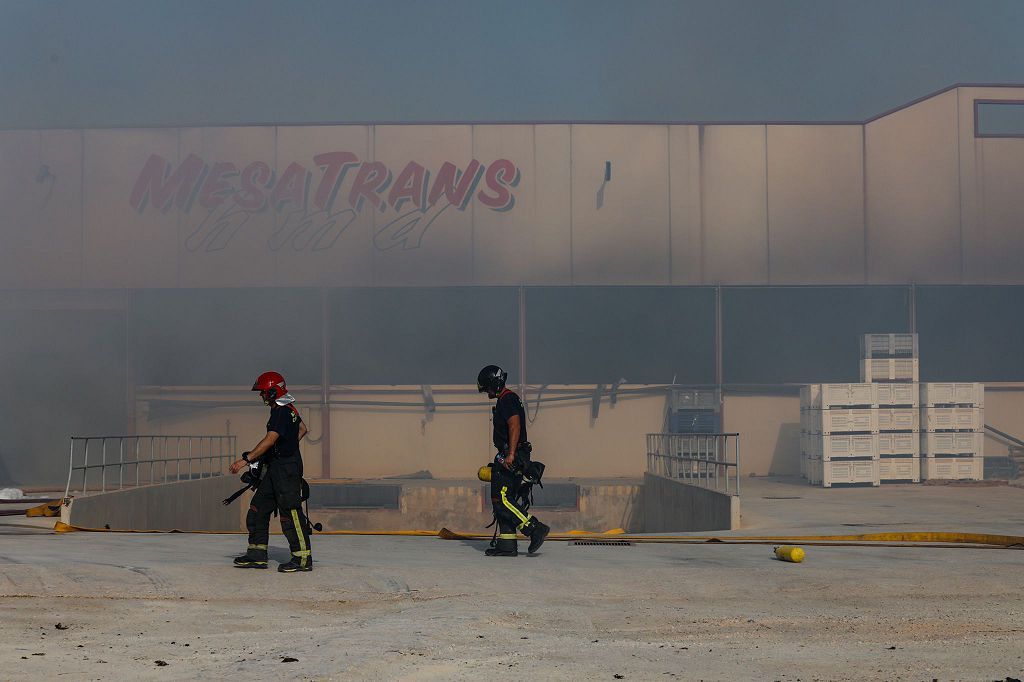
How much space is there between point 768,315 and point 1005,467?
20.3 ft

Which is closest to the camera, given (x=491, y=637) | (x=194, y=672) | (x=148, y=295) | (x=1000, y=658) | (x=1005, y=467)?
(x=194, y=672)

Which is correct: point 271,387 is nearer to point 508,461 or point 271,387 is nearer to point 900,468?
point 508,461

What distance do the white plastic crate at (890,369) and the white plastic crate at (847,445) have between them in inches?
56.4

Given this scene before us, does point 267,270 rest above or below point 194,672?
above

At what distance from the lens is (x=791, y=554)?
368 inches

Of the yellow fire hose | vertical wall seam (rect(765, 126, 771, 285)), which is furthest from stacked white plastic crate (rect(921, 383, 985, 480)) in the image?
the yellow fire hose

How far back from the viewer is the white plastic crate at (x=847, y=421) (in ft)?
73.3

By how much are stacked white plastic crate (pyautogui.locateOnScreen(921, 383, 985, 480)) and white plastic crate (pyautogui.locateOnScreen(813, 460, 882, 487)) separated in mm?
1301

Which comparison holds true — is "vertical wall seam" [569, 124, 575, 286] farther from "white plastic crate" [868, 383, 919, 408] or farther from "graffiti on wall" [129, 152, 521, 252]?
"white plastic crate" [868, 383, 919, 408]

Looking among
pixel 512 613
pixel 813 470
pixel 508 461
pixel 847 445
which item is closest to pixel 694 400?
pixel 813 470

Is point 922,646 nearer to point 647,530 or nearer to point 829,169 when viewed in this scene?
point 647,530

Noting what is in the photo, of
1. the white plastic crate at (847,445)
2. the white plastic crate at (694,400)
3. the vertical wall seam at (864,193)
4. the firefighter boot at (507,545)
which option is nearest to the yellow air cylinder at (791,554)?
the firefighter boot at (507,545)

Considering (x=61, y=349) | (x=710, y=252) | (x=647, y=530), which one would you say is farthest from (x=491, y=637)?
(x=61, y=349)

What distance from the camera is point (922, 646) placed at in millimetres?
6266
